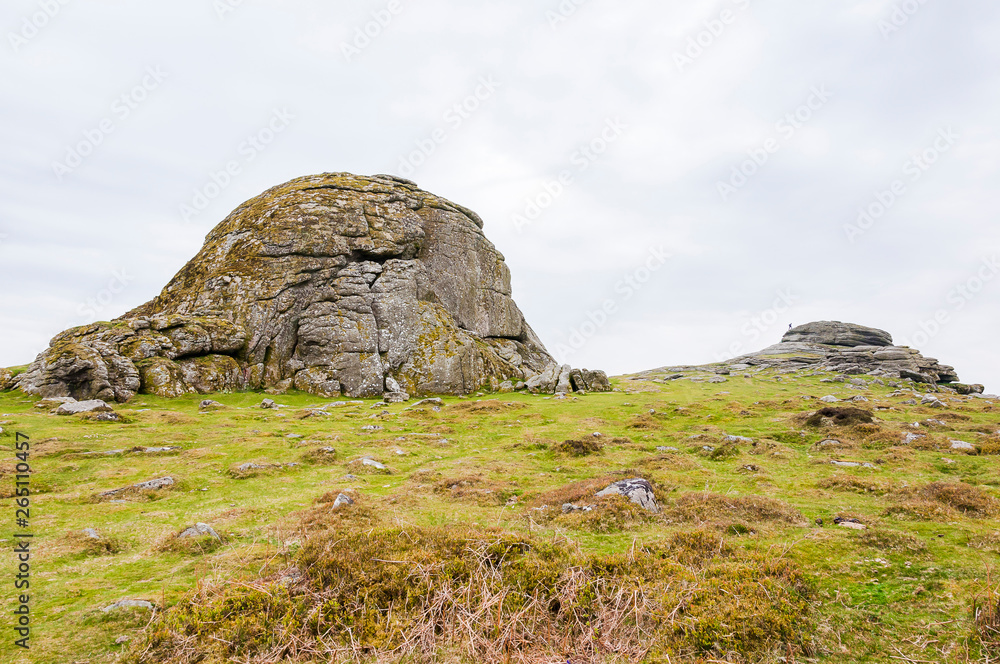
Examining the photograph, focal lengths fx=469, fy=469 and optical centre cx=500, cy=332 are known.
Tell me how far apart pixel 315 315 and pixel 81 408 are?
77.4 feet

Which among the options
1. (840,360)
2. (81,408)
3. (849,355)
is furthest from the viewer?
(849,355)

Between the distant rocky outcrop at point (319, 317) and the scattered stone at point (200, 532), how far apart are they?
34.8 metres

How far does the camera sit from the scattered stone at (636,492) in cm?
1346

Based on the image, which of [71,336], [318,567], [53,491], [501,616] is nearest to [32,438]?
[53,491]

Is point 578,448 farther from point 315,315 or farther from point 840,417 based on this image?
point 315,315

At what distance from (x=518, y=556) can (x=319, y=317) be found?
161 feet

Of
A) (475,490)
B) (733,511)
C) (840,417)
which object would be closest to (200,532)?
(475,490)

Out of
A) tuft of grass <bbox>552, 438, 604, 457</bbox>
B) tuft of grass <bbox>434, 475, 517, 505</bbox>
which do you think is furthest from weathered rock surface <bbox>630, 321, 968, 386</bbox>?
tuft of grass <bbox>434, 475, 517, 505</bbox>

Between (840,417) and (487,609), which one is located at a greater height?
(840,417)

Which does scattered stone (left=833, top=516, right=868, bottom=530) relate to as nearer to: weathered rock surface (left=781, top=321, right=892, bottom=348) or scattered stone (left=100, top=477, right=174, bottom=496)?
scattered stone (left=100, top=477, right=174, bottom=496)

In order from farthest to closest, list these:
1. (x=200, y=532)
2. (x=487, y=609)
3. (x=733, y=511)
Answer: (x=733, y=511), (x=200, y=532), (x=487, y=609)

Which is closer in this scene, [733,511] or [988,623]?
[988,623]

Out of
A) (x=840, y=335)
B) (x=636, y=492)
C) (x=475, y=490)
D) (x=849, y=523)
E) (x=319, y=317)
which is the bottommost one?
(x=475, y=490)

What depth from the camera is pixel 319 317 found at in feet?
175
